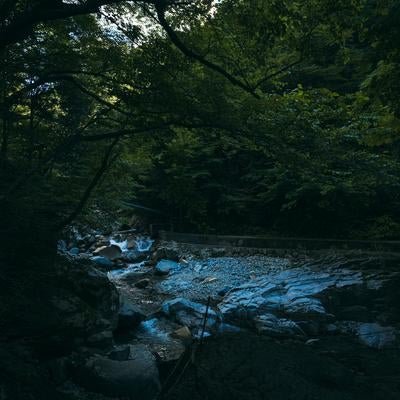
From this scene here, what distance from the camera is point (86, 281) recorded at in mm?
8211

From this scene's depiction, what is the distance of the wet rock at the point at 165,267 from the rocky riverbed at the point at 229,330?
0.20 feet

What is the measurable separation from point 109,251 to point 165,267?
416 cm

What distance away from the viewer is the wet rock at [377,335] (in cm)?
792

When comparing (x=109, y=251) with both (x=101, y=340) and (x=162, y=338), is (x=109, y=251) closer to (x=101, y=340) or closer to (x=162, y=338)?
(x=162, y=338)

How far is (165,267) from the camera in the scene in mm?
15117

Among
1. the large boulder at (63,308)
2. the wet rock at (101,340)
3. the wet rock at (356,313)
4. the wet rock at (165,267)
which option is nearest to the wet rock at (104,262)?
the wet rock at (165,267)

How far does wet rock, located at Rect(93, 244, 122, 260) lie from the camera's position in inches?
712

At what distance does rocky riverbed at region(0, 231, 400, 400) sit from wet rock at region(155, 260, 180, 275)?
0.20 ft

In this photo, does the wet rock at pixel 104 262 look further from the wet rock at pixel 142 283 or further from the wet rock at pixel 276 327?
the wet rock at pixel 276 327

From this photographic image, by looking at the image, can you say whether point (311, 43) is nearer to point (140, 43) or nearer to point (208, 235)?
point (140, 43)

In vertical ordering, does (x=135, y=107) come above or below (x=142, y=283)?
above

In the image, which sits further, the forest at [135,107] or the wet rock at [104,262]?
the wet rock at [104,262]

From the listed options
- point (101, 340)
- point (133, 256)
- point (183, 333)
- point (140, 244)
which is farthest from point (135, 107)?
point (140, 244)

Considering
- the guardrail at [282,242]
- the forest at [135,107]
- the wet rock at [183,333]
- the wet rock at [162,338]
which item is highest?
the forest at [135,107]
